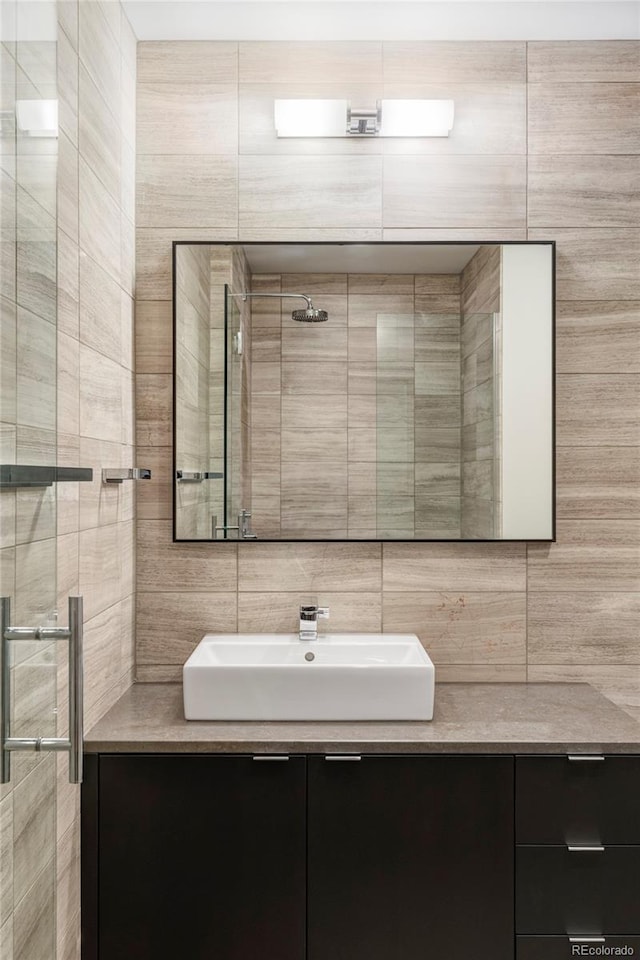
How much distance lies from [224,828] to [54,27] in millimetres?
1572

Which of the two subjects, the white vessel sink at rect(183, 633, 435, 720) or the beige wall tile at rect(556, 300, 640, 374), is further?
the beige wall tile at rect(556, 300, 640, 374)

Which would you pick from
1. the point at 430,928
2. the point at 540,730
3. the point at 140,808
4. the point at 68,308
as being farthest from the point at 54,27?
the point at 430,928

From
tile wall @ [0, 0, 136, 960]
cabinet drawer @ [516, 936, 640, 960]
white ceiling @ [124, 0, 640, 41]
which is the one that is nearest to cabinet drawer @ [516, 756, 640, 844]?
cabinet drawer @ [516, 936, 640, 960]

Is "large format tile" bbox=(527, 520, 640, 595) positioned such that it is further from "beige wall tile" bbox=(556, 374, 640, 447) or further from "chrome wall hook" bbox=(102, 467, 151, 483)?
"chrome wall hook" bbox=(102, 467, 151, 483)

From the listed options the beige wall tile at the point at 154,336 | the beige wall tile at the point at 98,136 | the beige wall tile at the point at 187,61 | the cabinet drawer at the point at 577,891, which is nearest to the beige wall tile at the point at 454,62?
the beige wall tile at the point at 187,61

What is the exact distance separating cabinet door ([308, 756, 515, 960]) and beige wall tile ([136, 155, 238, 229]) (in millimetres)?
1556

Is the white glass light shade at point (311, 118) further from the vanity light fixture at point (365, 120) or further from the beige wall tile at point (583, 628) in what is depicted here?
the beige wall tile at point (583, 628)

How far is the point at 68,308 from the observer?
63.2 inches

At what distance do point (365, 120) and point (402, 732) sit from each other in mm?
1688

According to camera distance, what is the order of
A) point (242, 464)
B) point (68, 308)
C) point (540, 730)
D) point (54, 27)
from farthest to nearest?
point (242, 464)
point (540, 730)
point (68, 308)
point (54, 27)

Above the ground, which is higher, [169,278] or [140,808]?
[169,278]

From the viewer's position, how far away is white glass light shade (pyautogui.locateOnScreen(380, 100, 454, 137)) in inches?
82.7

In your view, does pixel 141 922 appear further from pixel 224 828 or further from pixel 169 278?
pixel 169 278

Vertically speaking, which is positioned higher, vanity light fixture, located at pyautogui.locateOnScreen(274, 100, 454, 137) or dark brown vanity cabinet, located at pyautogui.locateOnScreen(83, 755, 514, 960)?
vanity light fixture, located at pyautogui.locateOnScreen(274, 100, 454, 137)
